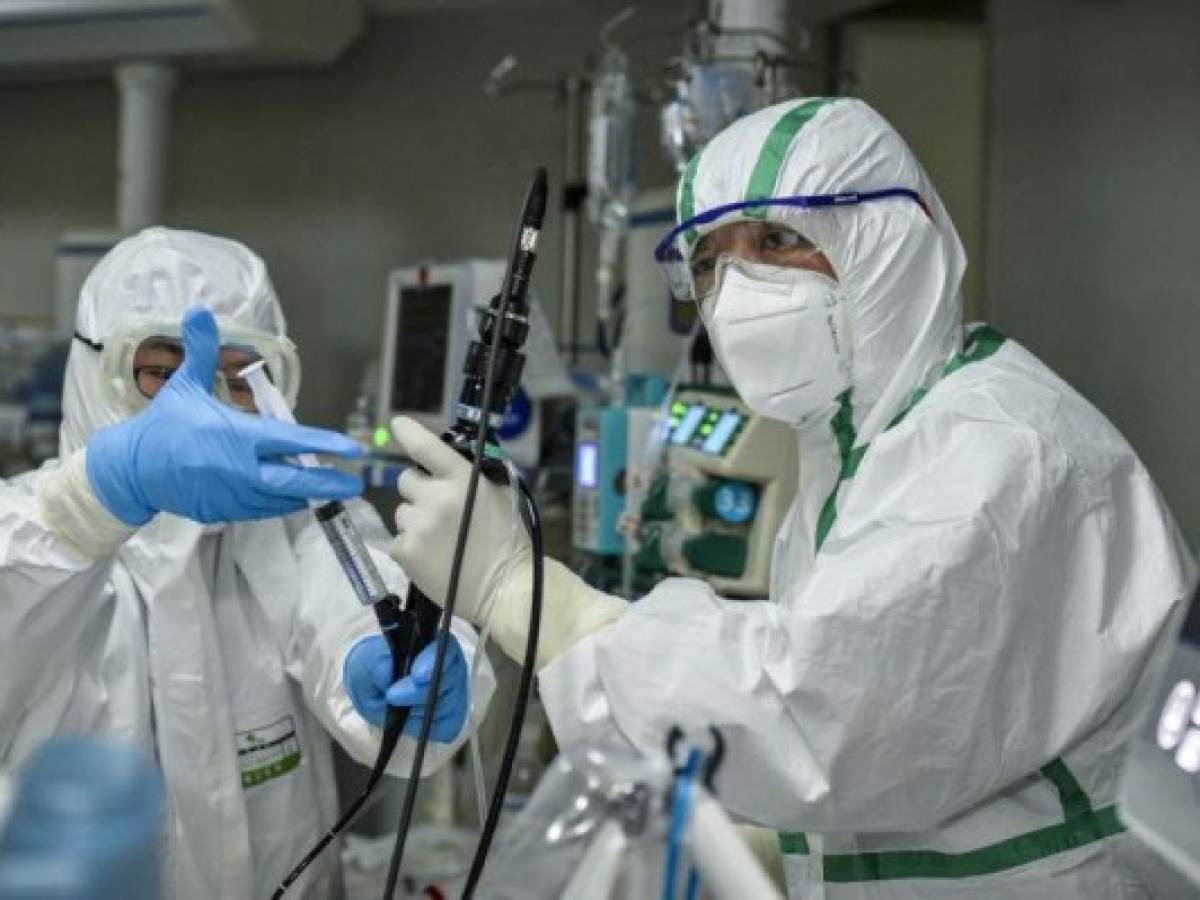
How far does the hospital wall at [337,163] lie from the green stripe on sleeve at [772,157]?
99.7 inches

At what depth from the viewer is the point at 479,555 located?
1.10 m

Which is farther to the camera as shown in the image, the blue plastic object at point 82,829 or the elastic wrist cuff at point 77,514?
the elastic wrist cuff at point 77,514

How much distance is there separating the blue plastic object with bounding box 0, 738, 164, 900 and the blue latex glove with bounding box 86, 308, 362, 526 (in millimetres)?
613

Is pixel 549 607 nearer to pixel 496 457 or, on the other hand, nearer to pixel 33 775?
pixel 496 457

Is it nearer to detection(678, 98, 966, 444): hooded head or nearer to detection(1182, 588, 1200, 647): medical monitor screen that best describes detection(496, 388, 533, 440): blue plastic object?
detection(678, 98, 966, 444): hooded head

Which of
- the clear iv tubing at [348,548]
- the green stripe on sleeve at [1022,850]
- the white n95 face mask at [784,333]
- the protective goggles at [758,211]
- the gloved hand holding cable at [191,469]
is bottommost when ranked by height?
the green stripe on sleeve at [1022,850]

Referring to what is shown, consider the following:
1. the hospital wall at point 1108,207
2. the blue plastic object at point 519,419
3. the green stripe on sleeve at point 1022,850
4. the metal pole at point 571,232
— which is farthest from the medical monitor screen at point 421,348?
the green stripe on sleeve at point 1022,850

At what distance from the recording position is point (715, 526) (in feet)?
7.29

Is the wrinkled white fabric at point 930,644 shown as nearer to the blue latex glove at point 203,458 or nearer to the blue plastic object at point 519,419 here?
the blue latex glove at point 203,458

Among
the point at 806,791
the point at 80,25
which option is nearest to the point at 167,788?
the point at 806,791

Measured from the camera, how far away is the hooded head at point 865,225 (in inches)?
49.8

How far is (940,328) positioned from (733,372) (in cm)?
21

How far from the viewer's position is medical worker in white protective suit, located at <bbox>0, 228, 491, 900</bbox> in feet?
3.91

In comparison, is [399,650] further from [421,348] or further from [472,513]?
[421,348]
